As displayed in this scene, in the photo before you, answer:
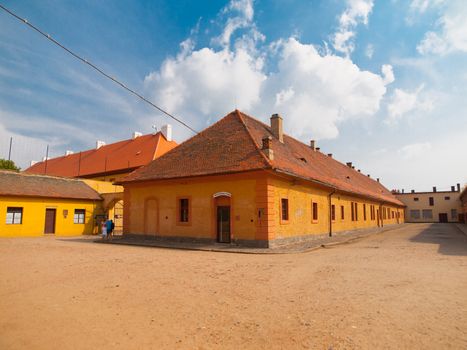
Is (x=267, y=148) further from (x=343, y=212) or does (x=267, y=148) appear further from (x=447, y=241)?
(x=343, y=212)

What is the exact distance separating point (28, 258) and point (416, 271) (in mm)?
12717

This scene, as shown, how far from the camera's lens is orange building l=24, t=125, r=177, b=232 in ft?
94.8

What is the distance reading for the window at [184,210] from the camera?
17.9m

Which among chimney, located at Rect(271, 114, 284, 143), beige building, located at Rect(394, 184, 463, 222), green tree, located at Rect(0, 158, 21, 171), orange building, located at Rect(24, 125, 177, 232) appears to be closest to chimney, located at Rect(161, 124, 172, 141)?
orange building, located at Rect(24, 125, 177, 232)

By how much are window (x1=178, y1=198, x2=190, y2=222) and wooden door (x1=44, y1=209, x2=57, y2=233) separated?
531 inches

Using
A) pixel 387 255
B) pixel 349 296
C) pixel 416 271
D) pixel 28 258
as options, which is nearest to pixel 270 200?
pixel 387 255

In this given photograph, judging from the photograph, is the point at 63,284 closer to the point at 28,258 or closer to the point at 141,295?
the point at 141,295

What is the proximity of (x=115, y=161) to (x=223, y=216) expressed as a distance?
23.7m

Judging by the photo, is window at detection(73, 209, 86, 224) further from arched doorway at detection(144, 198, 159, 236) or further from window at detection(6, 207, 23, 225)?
arched doorway at detection(144, 198, 159, 236)

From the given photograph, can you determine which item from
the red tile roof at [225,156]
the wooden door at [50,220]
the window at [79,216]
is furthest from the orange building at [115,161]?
the red tile roof at [225,156]

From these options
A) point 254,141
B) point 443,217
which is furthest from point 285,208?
point 443,217

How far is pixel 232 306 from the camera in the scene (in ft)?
19.0

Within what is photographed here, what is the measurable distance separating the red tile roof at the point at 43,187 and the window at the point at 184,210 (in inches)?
512

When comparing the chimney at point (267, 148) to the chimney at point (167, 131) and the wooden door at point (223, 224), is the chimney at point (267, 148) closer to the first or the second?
the wooden door at point (223, 224)
